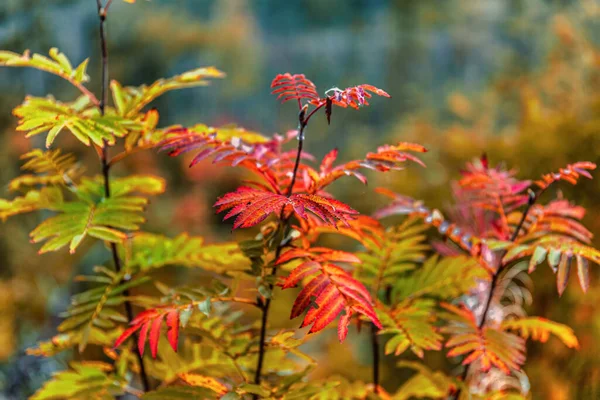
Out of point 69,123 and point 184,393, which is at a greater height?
point 69,123

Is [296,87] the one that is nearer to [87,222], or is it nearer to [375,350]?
[87,222]

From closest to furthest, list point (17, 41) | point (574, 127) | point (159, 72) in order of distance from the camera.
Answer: point (574, 127) → point (17, 41) → point (159, 72)

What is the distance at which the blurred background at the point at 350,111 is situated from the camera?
1827 millimetres

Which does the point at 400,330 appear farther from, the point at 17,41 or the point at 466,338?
the point at 17,41

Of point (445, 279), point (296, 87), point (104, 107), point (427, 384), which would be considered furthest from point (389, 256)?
point (104, 107)

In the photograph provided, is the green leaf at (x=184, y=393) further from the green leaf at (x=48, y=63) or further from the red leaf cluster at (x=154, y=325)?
the green leaf at (x=48, y=63)

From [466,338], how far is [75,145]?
533 cm

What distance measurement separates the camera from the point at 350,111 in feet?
29.6

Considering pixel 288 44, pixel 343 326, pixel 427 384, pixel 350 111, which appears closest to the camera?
pixel 343 326

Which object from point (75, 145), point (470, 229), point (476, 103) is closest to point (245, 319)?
point (476, 103)

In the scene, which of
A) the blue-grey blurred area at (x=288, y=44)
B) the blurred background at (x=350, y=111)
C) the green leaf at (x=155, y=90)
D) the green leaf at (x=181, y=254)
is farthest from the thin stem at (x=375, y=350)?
the blue-grey blurred area at (x=288, y=44)

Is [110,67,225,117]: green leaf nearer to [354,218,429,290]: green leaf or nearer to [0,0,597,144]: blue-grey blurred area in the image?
[354,218,429,290]: green leaf

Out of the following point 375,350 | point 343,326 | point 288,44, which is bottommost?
point 288,44

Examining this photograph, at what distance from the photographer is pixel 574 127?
72.3 inches
